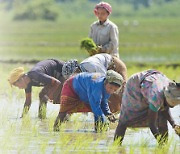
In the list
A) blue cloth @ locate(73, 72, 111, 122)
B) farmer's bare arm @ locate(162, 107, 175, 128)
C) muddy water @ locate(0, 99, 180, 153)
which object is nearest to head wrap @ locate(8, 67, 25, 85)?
muddy water @ locate(0, 99, 180, 153)

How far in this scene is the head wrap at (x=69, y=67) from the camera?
9125mm

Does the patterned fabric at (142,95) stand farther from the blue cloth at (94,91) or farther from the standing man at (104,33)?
the standing man at (104,33)

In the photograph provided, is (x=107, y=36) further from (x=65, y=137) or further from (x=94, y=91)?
(x=65, y=137)

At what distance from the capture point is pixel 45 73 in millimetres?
9484

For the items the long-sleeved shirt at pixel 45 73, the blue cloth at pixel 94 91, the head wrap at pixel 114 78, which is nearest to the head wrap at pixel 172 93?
the head wrap at pixel 114 78

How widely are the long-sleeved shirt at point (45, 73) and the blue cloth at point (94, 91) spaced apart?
118 centimetres

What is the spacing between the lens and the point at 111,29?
971 cm

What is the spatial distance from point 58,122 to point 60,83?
109 centimetres

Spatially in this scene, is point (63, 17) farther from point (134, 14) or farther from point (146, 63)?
point (146, 63)

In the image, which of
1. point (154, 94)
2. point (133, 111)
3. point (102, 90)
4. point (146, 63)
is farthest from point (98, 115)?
point (146, 63)

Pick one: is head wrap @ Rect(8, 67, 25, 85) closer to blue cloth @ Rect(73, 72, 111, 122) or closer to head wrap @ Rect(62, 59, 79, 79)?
head wrap @ Rect(62, 59, 79, 79)

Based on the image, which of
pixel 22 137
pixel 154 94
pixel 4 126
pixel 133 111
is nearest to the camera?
pixel 154 94

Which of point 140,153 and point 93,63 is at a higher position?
point 93,63

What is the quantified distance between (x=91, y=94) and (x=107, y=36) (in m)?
1.94
